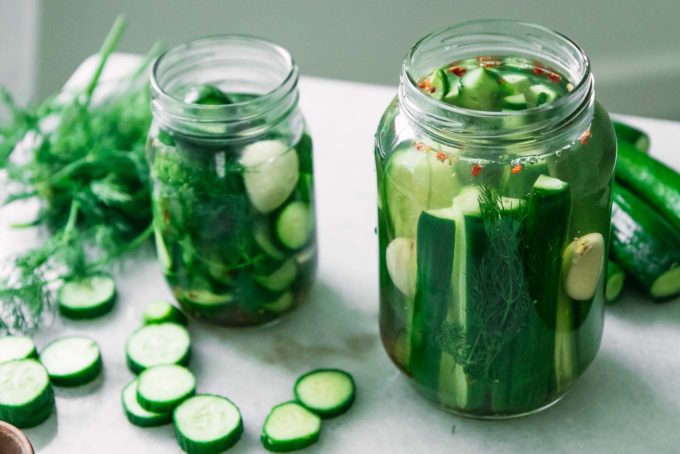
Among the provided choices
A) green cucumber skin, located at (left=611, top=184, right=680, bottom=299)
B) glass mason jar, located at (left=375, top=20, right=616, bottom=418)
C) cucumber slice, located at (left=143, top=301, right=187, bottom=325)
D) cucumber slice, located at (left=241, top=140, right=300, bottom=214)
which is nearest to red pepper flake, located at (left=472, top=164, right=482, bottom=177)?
glass mason jar, located at (left=375, top=20, right=616, bottom=418)

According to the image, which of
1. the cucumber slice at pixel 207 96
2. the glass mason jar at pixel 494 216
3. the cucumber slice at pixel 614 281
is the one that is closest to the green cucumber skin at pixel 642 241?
the cucumber slice at pixel 614 281

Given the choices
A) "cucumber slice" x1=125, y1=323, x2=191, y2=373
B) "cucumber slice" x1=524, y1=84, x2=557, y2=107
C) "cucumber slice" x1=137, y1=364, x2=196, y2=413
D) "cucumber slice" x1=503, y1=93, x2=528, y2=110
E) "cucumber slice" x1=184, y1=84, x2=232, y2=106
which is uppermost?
"cucumber slice" x1=503, y1=93, x2=528, y2=110

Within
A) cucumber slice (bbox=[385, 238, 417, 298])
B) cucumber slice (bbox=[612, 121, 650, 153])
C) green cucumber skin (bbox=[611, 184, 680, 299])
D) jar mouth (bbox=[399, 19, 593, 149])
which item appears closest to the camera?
jar mouth (bbox=[399, 19, 593, 149])

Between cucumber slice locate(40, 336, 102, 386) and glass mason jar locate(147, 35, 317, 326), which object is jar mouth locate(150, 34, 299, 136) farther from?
cucumber slice locate(40, 336, 102, 386)

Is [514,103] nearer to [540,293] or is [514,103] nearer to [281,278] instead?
[540,293]

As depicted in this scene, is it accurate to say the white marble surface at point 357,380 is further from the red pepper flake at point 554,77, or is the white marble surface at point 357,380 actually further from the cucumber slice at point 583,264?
the red pepper flake at point 554,77

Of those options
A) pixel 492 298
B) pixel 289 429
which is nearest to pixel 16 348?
pixel 289 429
